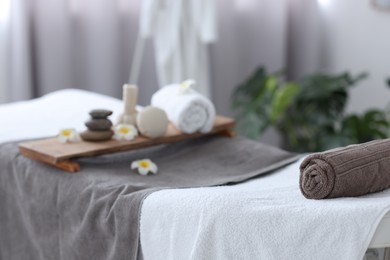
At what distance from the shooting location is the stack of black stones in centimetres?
214

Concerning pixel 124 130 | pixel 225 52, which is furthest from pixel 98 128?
pixel 225 52

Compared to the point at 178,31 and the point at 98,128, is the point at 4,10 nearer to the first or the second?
the point at 178,31

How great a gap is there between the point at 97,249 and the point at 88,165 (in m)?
0.29

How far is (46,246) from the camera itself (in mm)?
2059

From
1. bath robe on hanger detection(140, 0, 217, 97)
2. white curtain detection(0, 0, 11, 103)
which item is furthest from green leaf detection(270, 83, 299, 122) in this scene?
white curtain detection(0, 0, 11, 103)

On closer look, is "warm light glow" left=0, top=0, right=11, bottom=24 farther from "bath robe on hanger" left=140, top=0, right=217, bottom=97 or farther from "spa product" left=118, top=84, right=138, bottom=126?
"spa product" left=118, top=84, right=138, bottom=126

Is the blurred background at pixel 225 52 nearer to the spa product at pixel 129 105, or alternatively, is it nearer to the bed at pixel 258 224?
the spa product at pixel 129 105

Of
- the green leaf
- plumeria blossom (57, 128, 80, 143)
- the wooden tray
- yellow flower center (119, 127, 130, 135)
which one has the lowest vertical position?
the green leaf

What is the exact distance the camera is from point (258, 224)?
1.58m

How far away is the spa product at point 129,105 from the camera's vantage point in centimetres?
223

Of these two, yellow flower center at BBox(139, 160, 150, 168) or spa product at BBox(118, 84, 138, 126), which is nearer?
yellow flower center at BBox(139, 160, 150, 168)

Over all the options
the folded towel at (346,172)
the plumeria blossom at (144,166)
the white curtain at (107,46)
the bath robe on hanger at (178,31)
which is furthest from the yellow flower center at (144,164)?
the white curtain at (107,46)

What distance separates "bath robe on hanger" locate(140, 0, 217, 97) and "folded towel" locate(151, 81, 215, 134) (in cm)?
114

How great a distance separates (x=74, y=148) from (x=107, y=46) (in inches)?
65.1
